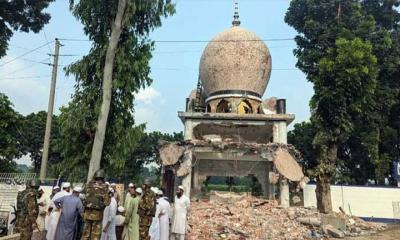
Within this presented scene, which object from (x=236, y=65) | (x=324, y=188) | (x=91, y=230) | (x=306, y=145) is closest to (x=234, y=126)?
(x=236, y=65)

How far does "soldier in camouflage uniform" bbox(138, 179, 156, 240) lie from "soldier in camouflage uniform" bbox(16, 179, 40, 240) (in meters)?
2.14

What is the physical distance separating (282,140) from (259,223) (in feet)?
15.6

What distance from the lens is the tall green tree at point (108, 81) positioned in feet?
44.5

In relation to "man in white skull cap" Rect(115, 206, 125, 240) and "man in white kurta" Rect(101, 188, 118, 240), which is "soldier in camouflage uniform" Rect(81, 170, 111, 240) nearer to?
"man in white kurta" Rect(101, 188, 118, 240)

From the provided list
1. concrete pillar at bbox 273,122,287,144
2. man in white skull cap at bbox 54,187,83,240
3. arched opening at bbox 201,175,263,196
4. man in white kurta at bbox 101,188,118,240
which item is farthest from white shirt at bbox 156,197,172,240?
arched opening at bbox 201,175,263,196

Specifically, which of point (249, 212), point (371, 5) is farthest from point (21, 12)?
point (371, 5)

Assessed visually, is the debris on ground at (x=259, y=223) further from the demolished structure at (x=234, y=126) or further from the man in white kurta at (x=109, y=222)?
the man in white kurta at (x=109, y=222)

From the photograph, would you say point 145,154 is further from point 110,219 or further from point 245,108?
point 110,219

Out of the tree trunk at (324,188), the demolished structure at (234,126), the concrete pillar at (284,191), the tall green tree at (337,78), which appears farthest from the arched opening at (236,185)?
the concrete pillar at (284,191)

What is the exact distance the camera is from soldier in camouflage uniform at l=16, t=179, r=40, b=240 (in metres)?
8.04

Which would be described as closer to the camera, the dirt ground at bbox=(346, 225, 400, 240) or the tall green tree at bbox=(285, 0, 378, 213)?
the dirt ground at bbox=(346, 225, 400, 240)

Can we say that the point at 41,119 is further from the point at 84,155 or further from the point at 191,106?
the point at 84,155

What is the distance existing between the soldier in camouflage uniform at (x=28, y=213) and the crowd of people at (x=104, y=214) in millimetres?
20

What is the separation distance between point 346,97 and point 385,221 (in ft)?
21.2
